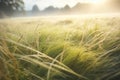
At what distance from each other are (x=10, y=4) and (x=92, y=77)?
1329cm

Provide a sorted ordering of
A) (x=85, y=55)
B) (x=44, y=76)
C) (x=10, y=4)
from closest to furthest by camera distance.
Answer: (x=44, y=76), (x=85, y=55), (x=10, y=4)

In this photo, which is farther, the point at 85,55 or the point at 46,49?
the point at 46,49

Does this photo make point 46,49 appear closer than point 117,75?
No

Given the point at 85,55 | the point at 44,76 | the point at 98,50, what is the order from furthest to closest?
the point at 98,50 → the point at 85,55 → the point at 44,76

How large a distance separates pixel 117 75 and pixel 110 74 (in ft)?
0.09

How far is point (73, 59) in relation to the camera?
3.28 feet

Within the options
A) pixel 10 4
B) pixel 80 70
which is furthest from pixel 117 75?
pixel 10 4

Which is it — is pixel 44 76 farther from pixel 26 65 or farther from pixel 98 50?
pixel 98 50

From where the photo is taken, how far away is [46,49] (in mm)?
1159

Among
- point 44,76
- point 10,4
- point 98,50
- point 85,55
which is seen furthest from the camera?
point 10,4

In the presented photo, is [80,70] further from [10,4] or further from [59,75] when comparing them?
[10,4]

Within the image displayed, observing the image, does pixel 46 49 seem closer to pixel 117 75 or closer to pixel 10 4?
pixel 117 75

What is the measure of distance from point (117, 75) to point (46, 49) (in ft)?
1.22

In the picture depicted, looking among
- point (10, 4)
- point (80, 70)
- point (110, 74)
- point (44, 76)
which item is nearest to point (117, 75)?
point (110, 74)
